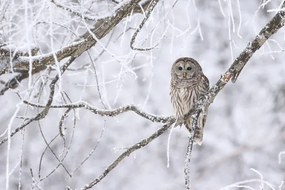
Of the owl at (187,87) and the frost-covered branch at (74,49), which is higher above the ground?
the owl at (187,87)

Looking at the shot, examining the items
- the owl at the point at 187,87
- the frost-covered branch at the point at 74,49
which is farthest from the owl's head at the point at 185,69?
the frost-covered branch at the point at 74,49

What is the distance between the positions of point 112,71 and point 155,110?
706mm

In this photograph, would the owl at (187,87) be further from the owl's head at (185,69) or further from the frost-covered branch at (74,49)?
the frost-covered branch at (74,49)

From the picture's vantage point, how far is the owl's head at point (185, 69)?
492 cm

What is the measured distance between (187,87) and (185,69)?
0.40 ft

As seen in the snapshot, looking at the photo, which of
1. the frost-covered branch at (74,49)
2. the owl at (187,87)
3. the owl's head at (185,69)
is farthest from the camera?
the owl's head at (185,69)

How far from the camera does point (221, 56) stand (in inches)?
465

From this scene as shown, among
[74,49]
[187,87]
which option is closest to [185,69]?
[187,87]

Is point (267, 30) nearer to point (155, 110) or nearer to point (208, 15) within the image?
point (155, 110)

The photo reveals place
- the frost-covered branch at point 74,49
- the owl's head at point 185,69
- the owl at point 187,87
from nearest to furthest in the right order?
1. the frost-covered branch at point 74,49
2. the owl at point 187,87
3. the owl's head at point 185,69

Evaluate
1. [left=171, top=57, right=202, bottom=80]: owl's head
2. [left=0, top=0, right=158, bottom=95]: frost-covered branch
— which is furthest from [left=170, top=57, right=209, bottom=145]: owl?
[left=0, top=0, right=158, bottom=95]: frost-covered branch

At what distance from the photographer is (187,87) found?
4855 mm

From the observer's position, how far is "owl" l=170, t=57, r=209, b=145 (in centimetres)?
477

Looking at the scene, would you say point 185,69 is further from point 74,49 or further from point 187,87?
point 74,49
